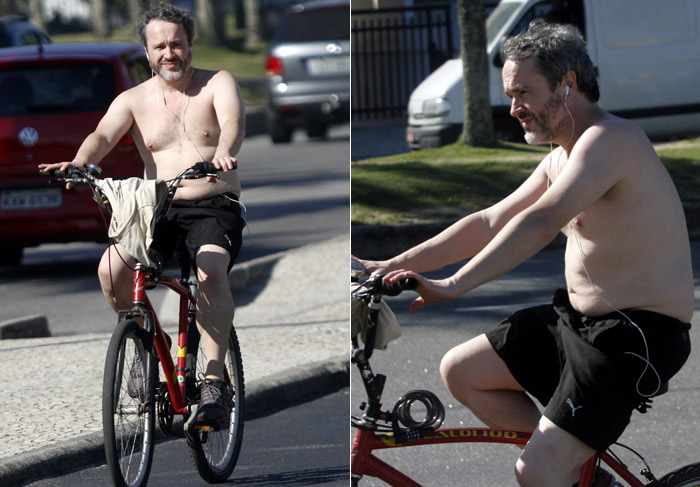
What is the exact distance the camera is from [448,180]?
12.1 metres

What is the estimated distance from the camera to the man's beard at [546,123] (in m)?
3.03

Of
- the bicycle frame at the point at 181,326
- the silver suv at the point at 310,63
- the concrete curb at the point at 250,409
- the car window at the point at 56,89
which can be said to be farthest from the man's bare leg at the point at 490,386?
the silver suv at the point at 310,63

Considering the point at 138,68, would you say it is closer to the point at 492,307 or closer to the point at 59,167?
the point at 492,307

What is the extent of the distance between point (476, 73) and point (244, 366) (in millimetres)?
8065

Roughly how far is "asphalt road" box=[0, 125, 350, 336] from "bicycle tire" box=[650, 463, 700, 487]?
A: 8.20 ft

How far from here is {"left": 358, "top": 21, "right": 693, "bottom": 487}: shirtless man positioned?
2926 millimetres

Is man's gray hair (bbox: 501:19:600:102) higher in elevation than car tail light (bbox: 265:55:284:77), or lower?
higher

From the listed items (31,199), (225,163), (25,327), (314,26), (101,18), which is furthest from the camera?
(101,18)

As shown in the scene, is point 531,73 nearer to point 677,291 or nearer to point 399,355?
point 677,291

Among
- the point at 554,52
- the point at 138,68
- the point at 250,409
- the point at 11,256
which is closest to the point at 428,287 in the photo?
the point at 554,52

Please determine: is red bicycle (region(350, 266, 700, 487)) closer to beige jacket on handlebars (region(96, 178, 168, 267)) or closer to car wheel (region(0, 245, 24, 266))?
beige jacket on handlebars (region(96, 178, 168, 267))

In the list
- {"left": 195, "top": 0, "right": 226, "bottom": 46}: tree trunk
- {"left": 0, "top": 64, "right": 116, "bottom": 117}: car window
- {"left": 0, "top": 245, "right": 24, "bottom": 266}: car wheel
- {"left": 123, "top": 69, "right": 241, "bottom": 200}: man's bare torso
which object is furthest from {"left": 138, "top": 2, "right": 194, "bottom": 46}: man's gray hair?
{"left": 195, "top": 0, "right": 226, "bottom": 46}: tree trunk

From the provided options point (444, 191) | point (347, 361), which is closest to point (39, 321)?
point (347, 361)

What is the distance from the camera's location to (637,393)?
303 cm
